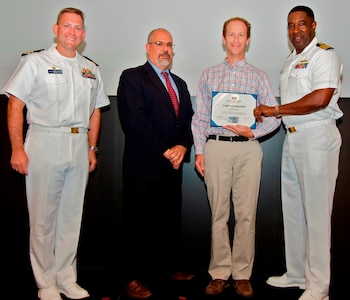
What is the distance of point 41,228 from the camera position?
2.65 m

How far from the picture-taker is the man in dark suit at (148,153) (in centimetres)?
275

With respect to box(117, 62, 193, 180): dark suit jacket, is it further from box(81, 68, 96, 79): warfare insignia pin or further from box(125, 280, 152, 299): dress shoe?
box(125, 280, 152, 299): dress shoe

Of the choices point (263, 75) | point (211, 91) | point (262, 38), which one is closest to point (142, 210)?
point (211, 91)

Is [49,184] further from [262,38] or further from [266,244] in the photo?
[262,38]

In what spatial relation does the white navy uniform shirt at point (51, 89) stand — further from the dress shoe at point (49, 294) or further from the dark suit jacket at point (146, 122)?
the dress shoe at point (49, 294)

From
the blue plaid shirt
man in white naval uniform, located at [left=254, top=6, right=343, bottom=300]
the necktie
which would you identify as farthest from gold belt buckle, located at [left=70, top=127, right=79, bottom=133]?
man in white naval uniform, located at [left=254, top=6, right=343, bottom=300]

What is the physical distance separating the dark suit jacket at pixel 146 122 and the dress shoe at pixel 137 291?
0.75 metres

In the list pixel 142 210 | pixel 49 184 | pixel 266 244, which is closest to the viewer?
pixel 49 184

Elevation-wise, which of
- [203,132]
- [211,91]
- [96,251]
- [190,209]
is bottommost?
[96,251]

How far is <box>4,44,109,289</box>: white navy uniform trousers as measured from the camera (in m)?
2.60

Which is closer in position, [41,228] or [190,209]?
[41,228]

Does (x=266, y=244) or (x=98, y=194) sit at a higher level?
(x=98, y=194)

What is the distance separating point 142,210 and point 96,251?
0.85 meters

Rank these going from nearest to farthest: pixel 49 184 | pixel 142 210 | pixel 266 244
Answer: pixel 49 184
pixel 142 210
pixel 266 244
